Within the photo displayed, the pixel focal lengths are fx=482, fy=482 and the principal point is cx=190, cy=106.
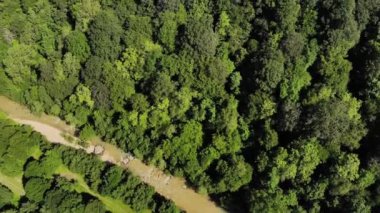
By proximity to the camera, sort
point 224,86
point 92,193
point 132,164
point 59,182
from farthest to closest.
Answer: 1. point 132,164
2. point 92,193
3. point 224,86
4. point 59,182

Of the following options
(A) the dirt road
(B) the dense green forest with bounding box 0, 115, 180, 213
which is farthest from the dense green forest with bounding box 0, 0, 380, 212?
(A) the dirt road

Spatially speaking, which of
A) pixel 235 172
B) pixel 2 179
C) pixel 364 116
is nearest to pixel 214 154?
pixel 235 172

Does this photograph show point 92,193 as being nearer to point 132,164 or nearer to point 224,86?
point 132,164

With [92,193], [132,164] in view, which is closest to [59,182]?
[92,193]

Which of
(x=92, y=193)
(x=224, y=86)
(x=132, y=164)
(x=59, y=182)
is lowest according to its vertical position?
(x=92, y=193)

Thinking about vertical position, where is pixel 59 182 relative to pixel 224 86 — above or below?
below

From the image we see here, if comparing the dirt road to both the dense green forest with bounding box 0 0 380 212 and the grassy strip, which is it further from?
the grassy strip
